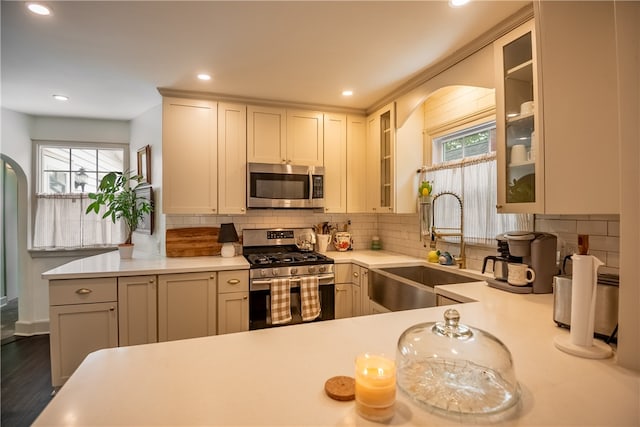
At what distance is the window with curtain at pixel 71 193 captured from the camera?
3734 mm

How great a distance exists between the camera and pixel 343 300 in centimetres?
299

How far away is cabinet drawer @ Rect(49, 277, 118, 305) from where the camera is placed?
2285 millimetres

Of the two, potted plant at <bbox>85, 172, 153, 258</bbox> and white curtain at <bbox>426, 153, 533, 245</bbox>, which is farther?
potted plant at <bbox>85, 172, 153, 258</bbox>

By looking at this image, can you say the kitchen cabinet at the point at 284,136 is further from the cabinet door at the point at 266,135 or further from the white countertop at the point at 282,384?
the white countertop at the point at 282,384

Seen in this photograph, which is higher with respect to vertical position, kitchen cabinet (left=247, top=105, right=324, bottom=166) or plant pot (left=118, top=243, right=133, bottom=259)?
kitchen cabinet (left=247, top=105, right=324, bottom=166)

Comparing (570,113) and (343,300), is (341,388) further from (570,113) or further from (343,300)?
(343,300)

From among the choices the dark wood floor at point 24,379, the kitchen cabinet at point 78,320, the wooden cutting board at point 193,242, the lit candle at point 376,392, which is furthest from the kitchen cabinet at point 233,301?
the lit candle at point 376,392

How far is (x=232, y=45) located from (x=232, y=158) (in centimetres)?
115

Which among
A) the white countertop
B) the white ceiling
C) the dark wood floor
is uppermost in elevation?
the white ceiling

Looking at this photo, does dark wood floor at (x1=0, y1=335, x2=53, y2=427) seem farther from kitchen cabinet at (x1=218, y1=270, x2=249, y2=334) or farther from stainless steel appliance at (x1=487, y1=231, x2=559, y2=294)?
stainless steel appliance at (x1=487, y1=231, x2=559, y2=294)

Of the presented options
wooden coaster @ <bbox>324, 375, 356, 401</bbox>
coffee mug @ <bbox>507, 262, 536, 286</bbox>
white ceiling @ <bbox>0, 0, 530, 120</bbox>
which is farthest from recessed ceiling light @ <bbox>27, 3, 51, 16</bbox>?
coffee mug @ <bbox>507, 262, 536, 286</bbox>

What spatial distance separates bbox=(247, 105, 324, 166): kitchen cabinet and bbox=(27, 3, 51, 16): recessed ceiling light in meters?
1.59

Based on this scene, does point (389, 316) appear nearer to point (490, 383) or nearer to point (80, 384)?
point (490, 383)

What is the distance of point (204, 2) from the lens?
168cm
